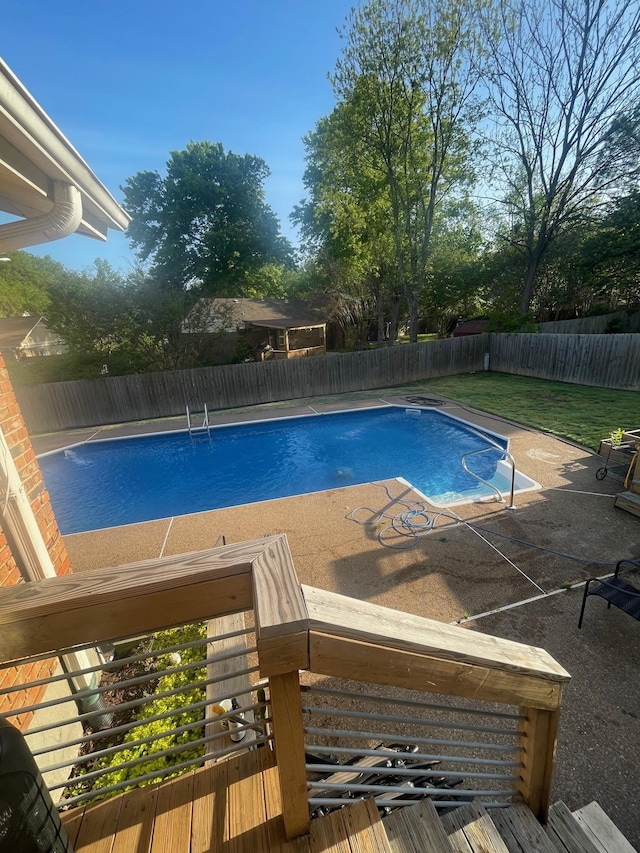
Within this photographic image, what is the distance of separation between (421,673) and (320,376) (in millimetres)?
14563

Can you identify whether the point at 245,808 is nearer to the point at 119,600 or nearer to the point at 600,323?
the point at 119,600

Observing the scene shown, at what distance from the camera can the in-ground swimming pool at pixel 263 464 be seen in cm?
838

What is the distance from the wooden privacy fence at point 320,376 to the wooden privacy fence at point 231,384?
3 cm

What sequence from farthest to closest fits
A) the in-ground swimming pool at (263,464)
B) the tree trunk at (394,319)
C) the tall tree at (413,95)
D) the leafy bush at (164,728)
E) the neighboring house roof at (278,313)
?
1. the tree trunk at (394,319)
2. the neighboring house roof at (278,313)
3. the tall tree at (413,95)
4. the in-ground swimming pool at (263,464)
5. the leafy bush at (164,728)

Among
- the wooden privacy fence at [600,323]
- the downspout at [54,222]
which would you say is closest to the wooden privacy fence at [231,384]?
the wooden privacy fence at [600,323]

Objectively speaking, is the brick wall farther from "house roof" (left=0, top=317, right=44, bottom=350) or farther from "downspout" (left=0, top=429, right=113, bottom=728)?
"house roof" (left=0, top=317, right=44, bottom=350)

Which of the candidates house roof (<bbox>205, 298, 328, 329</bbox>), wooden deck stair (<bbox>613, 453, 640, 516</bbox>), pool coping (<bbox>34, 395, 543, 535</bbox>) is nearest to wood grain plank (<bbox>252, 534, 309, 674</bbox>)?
wooden deck stair (<bbox>613, 453, 640, 516</bbox>)

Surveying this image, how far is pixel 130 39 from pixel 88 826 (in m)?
11.4

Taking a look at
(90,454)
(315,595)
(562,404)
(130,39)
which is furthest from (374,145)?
(315,595)

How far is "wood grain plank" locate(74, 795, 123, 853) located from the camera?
3.83 ft

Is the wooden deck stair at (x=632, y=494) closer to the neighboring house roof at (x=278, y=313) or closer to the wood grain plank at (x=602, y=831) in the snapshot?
the wood grain plank at (x=602, y=831)

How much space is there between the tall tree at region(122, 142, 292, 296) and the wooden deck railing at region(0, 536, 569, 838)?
29.9 m

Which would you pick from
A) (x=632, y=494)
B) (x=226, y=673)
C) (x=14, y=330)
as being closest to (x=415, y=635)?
(x=226, y=673)

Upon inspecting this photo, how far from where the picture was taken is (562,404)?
1129 centimetres
